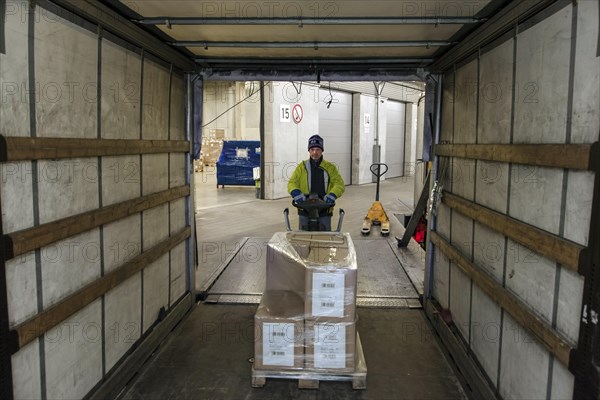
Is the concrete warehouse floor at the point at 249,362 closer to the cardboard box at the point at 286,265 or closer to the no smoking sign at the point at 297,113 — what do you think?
the cardboard box at the point at 286,265

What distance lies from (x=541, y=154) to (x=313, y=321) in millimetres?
1811

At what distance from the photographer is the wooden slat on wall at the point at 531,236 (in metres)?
2.02

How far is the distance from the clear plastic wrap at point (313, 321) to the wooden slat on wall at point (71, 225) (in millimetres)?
1209

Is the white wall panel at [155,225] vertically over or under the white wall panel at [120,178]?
under

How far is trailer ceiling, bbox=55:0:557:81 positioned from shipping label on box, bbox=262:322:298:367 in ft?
7.25

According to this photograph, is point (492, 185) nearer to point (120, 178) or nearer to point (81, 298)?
point (120, 178)

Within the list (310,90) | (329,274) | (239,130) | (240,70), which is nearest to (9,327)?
(329,274)

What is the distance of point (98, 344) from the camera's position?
303 centimetres

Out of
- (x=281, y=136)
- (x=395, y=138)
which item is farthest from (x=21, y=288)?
(x=395, y=138)

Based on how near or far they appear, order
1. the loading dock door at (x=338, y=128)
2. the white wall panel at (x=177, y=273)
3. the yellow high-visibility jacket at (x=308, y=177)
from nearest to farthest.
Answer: the white wall panel at (x=177, y=273) < the yellow high-visibility jacket at (x=308, y=177) < the loading dock door at (x=338, y=128)

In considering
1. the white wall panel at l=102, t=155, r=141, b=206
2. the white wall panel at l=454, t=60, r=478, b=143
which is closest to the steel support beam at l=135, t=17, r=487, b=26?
the white wall panel at l=454, t=60, r=478, b=143

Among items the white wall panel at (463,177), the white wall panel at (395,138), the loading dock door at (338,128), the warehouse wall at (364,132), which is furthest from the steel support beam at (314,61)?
the white wall panel at (395,138)

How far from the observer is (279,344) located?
3.26 meters

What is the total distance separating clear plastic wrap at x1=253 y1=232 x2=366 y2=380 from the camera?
315 cm
